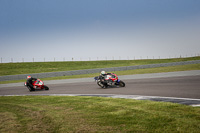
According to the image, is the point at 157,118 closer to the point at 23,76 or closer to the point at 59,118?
the point at 59,118

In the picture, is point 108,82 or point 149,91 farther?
point 108,82

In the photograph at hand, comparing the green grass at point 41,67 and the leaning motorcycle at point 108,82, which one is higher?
the green grass at point 41,67

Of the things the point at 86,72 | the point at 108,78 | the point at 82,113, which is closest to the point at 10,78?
the point at 86,72

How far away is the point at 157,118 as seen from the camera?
19.1 feet

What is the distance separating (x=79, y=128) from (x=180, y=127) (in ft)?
7.27

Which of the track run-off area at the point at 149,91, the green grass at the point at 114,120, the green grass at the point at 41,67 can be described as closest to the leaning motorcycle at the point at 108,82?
the track run-off area at the point at 149,91

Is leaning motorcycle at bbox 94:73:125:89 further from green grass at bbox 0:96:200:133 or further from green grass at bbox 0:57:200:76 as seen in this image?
green grass at bbox 0:57:200:76

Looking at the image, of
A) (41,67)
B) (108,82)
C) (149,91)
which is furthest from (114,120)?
(41,67)

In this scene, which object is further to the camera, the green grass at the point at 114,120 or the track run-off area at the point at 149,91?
the track run-off area at the point at 149,91

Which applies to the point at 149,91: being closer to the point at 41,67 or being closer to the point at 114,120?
the point at 114,120

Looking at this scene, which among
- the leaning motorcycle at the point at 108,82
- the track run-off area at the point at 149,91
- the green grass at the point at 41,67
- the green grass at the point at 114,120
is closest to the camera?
the green grass at the point at 114,120

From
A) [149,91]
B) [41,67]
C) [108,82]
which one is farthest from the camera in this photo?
[41,67]

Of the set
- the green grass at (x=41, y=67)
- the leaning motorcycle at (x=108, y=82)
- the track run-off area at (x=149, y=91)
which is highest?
the green grass at (x=41, y=67)

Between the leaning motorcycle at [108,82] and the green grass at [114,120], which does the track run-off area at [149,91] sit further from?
the green grass at [114,120]
